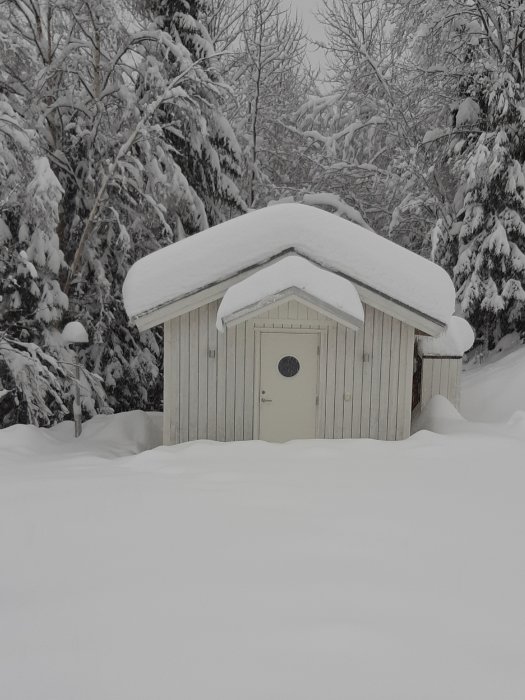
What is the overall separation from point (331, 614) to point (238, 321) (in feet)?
16.3

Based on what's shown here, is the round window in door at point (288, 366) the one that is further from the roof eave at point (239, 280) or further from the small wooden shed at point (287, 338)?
the roof eave at point (239, 280)

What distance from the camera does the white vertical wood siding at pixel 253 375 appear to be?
8.32 meters

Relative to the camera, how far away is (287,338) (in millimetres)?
8359

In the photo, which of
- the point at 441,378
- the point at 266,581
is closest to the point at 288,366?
the point at 441,378

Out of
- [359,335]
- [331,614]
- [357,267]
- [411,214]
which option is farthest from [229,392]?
[411,214]

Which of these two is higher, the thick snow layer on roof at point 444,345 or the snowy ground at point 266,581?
the thick snow layer on roof at point 444,345

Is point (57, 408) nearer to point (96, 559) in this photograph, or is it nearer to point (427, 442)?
point (427, 442)

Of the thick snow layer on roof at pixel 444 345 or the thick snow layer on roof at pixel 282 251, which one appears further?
the thick snow layer on roof at pixel 444 345

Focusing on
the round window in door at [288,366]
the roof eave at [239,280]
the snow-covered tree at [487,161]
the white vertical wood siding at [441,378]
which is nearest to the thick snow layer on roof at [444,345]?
the white vertical wood siding at [441,378]

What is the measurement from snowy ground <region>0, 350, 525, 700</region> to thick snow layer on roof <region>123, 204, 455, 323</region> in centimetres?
277

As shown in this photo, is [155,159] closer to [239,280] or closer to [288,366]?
[239,280]

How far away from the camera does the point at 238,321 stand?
7.48m

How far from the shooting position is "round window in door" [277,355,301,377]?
27.5 ft

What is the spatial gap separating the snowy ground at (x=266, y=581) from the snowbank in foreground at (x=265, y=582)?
0.01 meters
